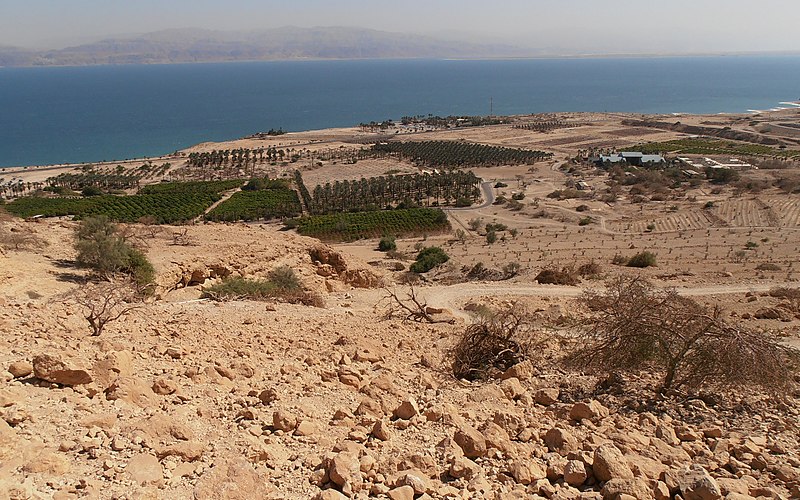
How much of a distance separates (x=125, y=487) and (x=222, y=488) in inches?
31.3

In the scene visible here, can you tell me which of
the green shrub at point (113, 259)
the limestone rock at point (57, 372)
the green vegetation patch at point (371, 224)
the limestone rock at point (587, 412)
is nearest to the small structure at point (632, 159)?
the green vegetation patch at point (371, 224)

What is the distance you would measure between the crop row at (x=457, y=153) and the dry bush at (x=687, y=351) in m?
77.0

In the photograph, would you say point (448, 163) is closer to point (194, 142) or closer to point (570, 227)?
point (570, 227)

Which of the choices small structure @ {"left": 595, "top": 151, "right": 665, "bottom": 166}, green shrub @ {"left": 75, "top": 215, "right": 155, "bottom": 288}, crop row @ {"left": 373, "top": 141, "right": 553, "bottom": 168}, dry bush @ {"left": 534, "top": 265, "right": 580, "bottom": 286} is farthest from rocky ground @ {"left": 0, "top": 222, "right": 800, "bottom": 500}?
crop row @ {"left": 373, "top": 141, "right": 553, "bottom": 168}

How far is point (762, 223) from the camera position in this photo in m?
43.7

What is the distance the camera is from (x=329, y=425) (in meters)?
6.44

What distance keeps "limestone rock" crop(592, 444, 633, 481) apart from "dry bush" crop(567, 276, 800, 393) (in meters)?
3.05

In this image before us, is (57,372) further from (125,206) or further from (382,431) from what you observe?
(125,206)

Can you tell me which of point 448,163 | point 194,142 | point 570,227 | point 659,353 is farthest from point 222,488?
point 194,142

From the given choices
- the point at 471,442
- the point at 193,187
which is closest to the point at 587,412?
the point at 471,442

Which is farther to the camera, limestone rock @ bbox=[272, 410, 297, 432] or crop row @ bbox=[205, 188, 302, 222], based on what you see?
crop row @ bbox=[205, 188, 302, 222]

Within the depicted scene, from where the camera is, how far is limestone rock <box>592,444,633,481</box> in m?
5.02

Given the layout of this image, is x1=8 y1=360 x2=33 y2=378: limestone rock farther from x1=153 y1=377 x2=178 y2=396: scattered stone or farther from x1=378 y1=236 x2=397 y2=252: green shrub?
x1=378 y1=236 x2=397 y2=252: green shrub

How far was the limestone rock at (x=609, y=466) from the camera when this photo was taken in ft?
16.5
